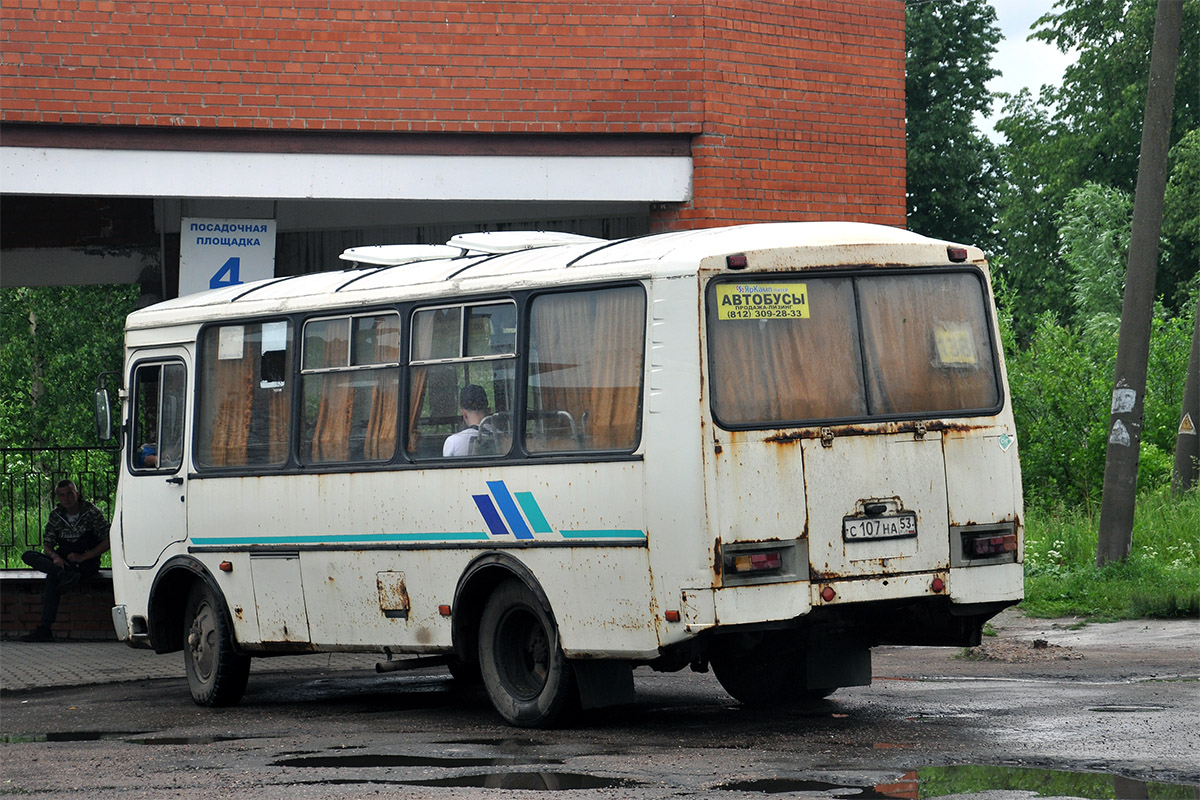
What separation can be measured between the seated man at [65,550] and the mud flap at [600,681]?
886 centimetres

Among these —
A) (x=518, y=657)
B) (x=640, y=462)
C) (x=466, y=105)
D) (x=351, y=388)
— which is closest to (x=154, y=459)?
Result: (x=351, y=388)

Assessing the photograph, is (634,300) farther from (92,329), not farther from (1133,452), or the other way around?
(92,329)

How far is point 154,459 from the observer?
40.8 feet

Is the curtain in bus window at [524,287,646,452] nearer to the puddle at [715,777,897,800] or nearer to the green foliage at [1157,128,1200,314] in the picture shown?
the puddle at [715,777,897,800]

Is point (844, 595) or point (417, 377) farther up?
point (417, 377)

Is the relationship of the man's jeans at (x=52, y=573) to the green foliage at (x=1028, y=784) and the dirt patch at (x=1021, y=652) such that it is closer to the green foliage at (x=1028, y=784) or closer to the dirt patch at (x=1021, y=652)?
the dirt patch at (x=1021, y=652)

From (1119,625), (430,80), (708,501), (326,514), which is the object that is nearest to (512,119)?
(430,80)

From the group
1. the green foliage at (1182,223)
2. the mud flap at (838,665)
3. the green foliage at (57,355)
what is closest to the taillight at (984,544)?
the mud flap at (838,665)

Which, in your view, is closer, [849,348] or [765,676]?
[849,348]

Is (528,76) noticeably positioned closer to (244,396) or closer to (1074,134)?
(244,396)

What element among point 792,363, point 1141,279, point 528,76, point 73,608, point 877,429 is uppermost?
point 528,76

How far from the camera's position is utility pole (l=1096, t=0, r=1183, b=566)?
15555mm

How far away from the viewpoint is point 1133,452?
52.4 ft

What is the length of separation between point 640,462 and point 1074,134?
45344mm
